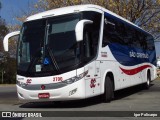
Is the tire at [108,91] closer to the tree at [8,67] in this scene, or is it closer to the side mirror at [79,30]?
the side mirror at [79,30]

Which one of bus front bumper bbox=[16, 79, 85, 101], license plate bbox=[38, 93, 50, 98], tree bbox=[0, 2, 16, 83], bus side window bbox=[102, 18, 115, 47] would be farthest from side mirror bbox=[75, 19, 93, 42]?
tree bbox=[0, 2, 16, 83]

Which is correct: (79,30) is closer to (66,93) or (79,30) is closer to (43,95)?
(66,93)

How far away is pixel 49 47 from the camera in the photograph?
12.8 meters

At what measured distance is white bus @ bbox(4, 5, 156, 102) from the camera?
12.5 metres

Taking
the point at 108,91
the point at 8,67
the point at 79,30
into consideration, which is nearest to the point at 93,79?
the point at 108,91

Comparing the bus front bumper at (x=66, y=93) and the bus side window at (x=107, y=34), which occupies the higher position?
the bus side window at (x=107, y=34)

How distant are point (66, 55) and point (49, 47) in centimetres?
71

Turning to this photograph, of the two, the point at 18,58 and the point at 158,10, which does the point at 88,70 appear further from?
the point at 158,10

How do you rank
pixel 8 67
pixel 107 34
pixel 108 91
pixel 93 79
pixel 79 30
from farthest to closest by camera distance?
pixel 8 67
pixel 107 34
pixel 108 91
pixel 93 79
pixel 79 30

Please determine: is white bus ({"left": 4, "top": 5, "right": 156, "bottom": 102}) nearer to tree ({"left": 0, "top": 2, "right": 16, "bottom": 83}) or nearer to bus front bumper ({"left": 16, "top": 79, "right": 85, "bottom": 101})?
bus front bumper ({"left": 16, "top": 79, "right": 85, "bottom": 101})

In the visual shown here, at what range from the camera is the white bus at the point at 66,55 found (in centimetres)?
1248

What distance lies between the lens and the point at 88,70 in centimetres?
1284

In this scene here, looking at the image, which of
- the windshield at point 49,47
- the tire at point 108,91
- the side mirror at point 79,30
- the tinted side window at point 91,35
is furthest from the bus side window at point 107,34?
the side mirror at point 79,30

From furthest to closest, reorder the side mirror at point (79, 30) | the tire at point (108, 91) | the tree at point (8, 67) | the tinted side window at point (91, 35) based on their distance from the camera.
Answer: the tree at point (8, 67), the tire at point (108, 91), the tinted side window at point (91, 35), the side mirror at point (79, 30)
